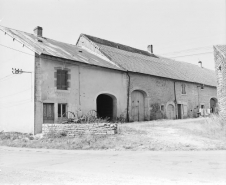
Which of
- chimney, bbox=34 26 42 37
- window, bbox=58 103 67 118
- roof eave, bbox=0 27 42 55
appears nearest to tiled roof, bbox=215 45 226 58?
window, bbox=58 103 67 118

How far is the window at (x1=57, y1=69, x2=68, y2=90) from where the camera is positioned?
17.2 m

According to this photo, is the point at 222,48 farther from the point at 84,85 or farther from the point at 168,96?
the point at 84,85

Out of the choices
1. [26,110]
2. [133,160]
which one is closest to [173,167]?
[133,160]

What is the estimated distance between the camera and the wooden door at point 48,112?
1616cm

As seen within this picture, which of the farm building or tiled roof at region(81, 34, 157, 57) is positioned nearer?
the farm building

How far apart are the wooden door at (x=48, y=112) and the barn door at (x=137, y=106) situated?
7809 mm

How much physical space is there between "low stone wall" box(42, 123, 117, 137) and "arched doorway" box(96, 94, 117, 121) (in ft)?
22.4

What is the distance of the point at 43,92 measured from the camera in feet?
53.0

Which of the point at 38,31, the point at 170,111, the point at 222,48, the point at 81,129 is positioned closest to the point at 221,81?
the point at 222,48

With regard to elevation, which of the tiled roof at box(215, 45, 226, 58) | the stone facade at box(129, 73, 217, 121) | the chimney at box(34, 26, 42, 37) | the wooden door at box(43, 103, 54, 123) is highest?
the chimney at box(34, 26, 42, 37)

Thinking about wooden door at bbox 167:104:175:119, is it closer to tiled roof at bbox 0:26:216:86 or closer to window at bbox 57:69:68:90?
tiled roof at bbox 0:26:216:86

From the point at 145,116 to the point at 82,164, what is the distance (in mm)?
15611

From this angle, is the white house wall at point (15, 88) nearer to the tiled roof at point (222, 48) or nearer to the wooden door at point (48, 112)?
the wooden door at point (48, 112)

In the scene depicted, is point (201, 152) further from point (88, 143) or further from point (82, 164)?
point (88, 143)
